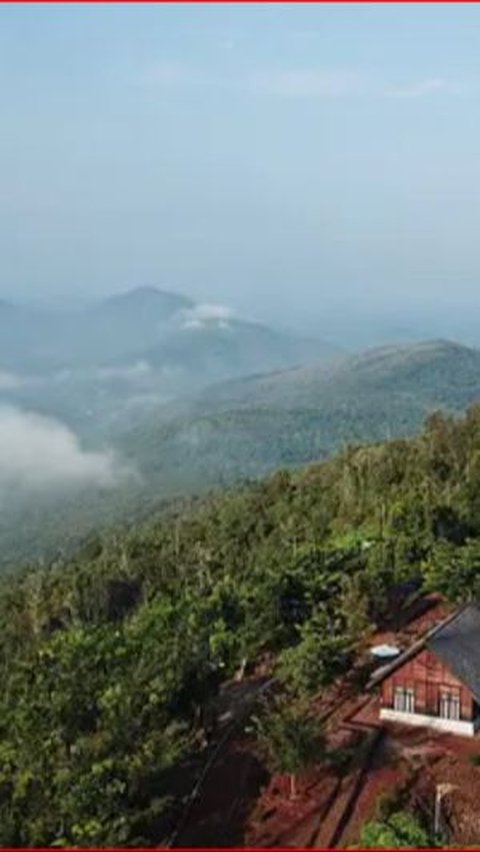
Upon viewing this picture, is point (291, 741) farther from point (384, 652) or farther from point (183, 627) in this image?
→ point (384, 652)

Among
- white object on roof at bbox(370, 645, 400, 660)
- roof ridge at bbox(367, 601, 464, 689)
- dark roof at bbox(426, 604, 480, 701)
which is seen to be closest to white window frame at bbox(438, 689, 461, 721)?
dark roof at bbox(426, 604, 480, 701)

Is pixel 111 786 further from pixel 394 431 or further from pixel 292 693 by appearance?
pixel 394 431

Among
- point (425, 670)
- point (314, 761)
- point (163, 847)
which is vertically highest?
point (425, 670)

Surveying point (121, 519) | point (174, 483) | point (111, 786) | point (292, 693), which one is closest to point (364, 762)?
point (292, 693)

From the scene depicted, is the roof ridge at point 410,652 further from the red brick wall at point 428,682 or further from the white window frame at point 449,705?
the white window frame at point 449,705

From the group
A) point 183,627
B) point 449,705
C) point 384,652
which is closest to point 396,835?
point 449,705

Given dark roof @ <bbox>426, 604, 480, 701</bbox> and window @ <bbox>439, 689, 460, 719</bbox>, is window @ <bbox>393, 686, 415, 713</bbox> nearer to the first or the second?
window @ <bbox>439, 689, 460, 719</bbox>

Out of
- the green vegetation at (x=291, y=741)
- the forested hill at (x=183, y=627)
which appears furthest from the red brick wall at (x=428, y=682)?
the green vegetation at (x=291, y=741)

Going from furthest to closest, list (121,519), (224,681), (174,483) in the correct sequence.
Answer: (174,483) → (121,519) → (224,681)
